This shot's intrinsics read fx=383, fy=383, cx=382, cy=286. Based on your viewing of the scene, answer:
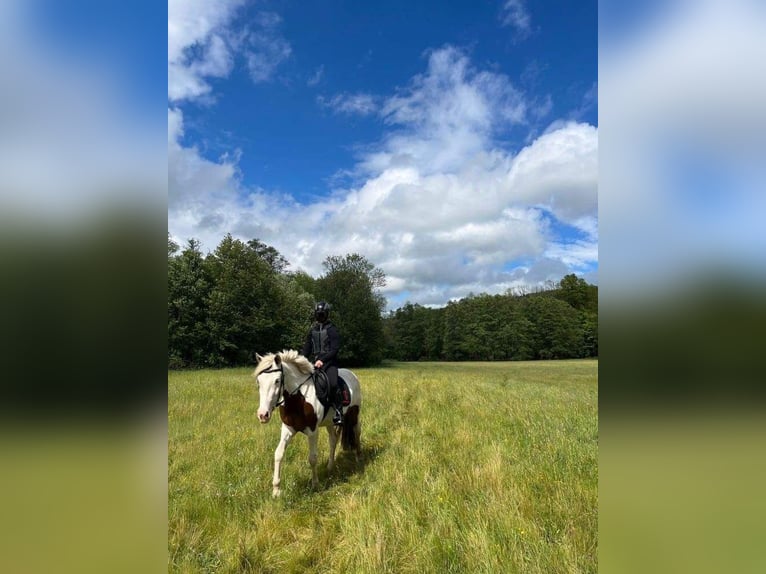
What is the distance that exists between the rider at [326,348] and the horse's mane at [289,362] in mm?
378

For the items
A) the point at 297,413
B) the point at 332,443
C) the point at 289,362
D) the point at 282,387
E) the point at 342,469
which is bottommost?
the point at 342,469

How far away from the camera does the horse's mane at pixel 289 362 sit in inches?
252

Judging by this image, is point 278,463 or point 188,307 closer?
point 278,463

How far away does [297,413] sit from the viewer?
698 centimetres

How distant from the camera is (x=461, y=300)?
8538 centimetres

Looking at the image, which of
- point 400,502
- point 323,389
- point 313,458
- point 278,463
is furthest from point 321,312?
point 400,502

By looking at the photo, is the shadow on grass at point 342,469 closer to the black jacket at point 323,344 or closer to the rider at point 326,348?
the rider at point 326,348

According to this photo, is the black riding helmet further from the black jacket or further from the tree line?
the tree line

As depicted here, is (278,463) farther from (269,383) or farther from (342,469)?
(342,469)

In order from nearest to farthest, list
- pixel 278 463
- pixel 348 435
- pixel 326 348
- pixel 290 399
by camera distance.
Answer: pixel 278 463 → pixel 290 399 → pixel 326 348 → pixel 348 435

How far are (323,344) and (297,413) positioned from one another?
57.4 inches
